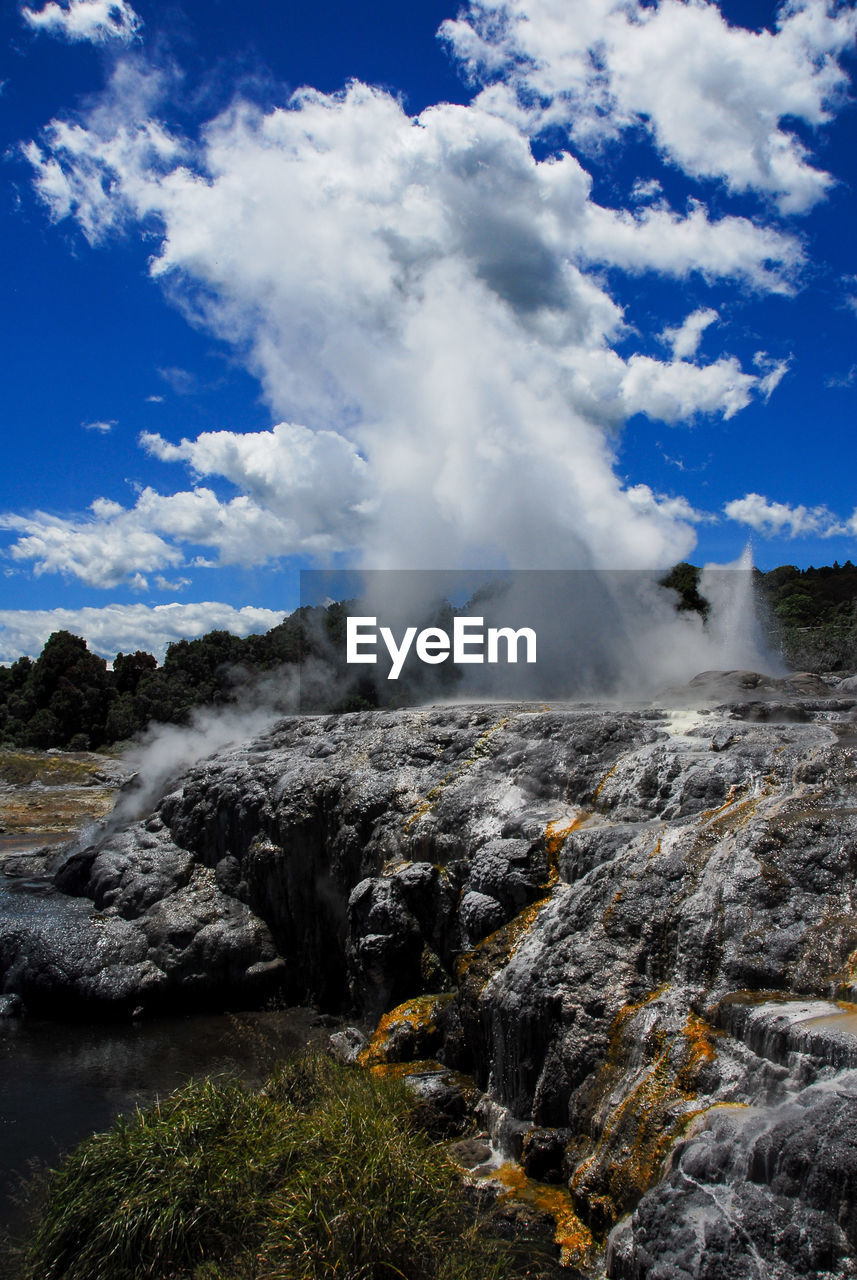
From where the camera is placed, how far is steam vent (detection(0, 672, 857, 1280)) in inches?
217

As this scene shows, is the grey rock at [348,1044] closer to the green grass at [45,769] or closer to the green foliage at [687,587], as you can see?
the green foliage at [687,587]

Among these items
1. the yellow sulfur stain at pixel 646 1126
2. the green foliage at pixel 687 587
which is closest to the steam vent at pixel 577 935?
the yellow sulfur stain at pixel 646 1126

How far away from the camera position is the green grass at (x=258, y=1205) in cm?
553

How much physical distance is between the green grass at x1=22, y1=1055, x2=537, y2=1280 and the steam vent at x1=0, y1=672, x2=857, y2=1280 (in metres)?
1.36

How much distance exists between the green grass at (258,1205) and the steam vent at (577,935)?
4.46 feet

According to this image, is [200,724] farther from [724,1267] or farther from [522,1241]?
[724,1267]

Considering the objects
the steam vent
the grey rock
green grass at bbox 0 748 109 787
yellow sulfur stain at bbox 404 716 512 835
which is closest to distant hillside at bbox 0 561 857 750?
green grass at bbox 0 748 109 787

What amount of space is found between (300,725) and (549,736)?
7.84 metres

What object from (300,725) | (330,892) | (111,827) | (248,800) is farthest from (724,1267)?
(111,827)

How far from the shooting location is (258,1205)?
6.05m

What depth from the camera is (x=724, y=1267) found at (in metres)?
4.93

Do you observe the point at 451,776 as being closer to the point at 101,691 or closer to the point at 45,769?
the point at 45,769

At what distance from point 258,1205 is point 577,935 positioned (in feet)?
12.7

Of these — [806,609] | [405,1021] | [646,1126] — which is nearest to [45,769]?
[405,1021]
